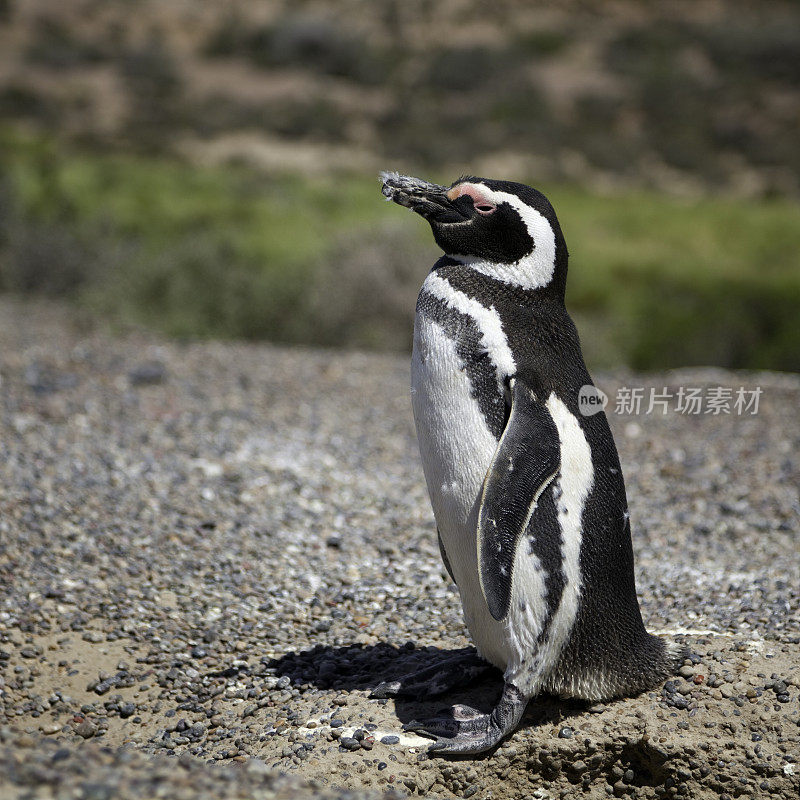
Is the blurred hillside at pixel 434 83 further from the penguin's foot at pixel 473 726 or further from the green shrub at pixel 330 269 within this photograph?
the penguin's foot at pixel 473 726

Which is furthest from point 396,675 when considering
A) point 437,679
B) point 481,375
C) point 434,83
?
point 434,83

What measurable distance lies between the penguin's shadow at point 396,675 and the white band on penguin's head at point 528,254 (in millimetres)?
1321

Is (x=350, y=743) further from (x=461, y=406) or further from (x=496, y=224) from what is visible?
(x=496, y=224)

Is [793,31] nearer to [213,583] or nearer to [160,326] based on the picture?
[160,326]

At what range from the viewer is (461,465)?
281cm

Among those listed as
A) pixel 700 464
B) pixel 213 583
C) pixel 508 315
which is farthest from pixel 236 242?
pixel 508 315

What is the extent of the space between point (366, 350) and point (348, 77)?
22.3 metres

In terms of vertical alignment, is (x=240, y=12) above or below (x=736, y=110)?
above

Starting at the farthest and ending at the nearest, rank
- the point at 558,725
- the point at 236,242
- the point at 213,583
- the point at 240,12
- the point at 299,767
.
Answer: the point at 240,12
the point at 236,242
the point at 213,583
the point at 558,725
the point at 299,767

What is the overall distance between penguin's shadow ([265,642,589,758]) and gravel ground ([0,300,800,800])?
0.04ft

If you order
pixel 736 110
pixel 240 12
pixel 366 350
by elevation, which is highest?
pixel 240 12

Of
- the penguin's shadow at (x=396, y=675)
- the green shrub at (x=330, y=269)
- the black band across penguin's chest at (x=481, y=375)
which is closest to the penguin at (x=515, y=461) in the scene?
the black band across penguin's chest at (x=481, y=375)

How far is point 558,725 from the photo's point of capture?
2.95m

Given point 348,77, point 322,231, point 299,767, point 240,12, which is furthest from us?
point 240,12
